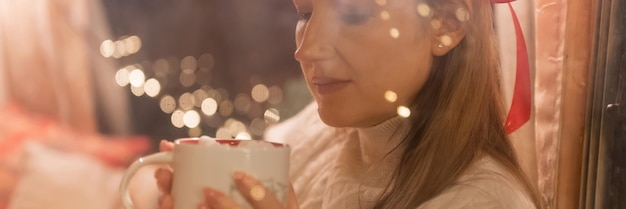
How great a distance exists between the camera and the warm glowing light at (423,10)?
2.45ft

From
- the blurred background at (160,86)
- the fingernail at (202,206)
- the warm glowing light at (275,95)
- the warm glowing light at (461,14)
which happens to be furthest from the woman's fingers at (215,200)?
the warm glowing light at (461,14)

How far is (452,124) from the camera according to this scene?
76 centimetres

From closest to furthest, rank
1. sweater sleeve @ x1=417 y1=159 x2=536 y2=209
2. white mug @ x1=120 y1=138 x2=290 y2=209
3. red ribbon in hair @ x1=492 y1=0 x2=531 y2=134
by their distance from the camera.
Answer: white mug @ x1=120 y1=138 x2=290 y2=209 < sweater sleeve @ x1=417 y1=159 x2=536 y2=209 < red ribbon in hair @ x1=492 y1=0 x2=531 y2=134

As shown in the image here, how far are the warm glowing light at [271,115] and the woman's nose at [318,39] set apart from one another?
0.07 metres

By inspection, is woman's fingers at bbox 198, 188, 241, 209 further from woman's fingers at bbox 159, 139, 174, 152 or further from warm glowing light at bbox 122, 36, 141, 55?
warm glowing light at bbox 122, 36, 141, 55

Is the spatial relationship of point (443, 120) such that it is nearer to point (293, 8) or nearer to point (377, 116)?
point (377, 116)

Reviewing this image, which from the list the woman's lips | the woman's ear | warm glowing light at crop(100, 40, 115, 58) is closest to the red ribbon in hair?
the woman's ear

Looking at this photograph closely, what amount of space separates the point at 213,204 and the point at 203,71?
0.74 ft

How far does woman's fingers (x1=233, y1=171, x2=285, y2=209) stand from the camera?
0.59m

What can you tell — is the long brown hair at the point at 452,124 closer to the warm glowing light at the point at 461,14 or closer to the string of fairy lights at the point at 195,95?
the warm glowing light at the point at 461,14

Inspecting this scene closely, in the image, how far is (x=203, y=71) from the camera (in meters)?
0.78

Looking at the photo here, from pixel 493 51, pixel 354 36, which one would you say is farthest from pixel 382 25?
pixel 493 51

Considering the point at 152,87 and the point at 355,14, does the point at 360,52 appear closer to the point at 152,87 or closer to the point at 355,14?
the point at 355,14

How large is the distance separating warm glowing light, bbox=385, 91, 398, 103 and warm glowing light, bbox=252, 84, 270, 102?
126 millimetres
